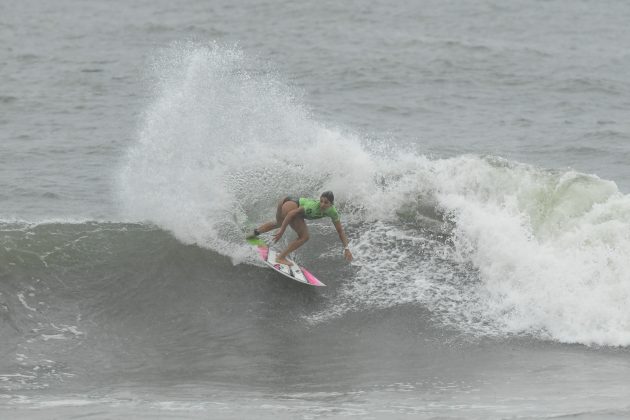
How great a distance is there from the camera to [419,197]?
17.2 meters

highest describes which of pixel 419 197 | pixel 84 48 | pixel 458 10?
pixel 458 10

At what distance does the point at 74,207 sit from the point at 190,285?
12.9 feet

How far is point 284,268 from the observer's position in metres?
14.9

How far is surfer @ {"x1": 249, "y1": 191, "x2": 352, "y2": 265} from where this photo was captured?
14.5 m


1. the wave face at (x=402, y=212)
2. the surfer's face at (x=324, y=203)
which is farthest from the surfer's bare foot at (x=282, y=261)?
the surfer's face at (x=324, y=203)

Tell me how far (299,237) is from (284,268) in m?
0.53

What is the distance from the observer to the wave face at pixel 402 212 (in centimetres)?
1459

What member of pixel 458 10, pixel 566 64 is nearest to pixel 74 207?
pixel 566 64

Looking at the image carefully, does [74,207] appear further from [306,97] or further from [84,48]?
[84,48]

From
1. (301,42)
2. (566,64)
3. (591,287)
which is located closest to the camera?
(591,287)

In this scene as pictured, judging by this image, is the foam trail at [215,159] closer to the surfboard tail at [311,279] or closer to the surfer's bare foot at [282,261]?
the surfer's bare foot at [282,261]

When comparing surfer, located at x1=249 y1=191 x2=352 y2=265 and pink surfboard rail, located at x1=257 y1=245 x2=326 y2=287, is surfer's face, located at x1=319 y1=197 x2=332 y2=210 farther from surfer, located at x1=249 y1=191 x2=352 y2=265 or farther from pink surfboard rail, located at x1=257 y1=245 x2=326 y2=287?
pink surfboard rail, located at x1=257 y1=245 x2=326 y2=287

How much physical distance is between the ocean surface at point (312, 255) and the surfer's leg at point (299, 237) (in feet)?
1.46

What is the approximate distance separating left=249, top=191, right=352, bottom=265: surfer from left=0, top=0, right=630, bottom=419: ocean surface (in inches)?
26.4
